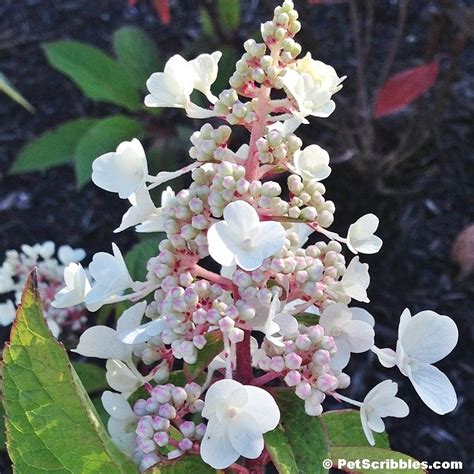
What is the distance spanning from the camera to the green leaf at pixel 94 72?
2.00 metres

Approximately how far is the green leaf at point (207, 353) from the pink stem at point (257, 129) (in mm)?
161

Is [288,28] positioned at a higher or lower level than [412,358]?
higher

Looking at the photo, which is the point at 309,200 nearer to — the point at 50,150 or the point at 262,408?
the point at 262,408

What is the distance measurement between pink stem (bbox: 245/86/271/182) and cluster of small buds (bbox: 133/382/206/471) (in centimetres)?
22

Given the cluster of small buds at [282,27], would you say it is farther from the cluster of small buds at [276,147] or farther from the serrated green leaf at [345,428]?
the serrated green leaf at [345,428]

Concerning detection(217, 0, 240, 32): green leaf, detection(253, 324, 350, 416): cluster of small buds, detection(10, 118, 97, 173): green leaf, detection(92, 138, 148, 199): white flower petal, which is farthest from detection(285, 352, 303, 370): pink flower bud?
detection(217, 0, 240, 32): green leaf

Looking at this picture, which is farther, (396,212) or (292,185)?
(396,212)

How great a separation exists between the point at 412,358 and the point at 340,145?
1.26m

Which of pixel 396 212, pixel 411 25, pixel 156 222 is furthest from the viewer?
pixel 411 25

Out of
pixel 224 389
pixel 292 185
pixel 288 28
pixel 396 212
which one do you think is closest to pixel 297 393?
pixel 224 389

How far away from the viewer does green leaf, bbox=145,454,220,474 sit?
0.77m

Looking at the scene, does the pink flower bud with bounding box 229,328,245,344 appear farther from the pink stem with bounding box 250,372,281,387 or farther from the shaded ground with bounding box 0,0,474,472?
the shaded ground with bounding box 0,0,474,472

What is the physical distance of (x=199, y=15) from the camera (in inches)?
95.3

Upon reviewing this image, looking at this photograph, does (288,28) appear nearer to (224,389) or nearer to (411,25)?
(224,389)
